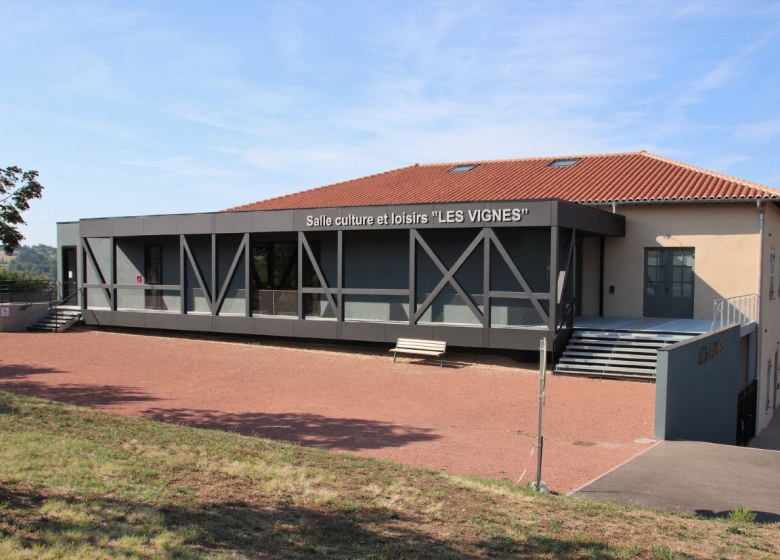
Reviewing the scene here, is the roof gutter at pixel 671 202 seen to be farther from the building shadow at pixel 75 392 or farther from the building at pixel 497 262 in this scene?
the building shadow at pixel 75 392

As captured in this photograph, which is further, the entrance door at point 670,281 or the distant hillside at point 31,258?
the distant hillside at point 31,258

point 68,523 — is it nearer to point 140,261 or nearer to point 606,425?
point 606,425

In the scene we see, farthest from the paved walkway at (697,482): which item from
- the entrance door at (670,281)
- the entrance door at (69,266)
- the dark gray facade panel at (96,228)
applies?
the entrance door at (69,266)

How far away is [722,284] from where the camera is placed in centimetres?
2062

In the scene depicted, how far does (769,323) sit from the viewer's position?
22.7 metres

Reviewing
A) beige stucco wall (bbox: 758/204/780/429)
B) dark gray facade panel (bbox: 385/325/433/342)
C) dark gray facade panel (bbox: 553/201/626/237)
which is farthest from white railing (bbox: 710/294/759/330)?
dark gray facade panel (bbox: 385/325/433/342)

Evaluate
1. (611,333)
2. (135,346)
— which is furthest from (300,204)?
(611,333)

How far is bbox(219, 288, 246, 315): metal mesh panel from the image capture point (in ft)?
73.9

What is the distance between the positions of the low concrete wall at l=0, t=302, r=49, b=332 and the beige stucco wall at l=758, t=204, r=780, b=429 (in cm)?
2561

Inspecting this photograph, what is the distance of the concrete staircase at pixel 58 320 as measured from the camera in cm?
2671

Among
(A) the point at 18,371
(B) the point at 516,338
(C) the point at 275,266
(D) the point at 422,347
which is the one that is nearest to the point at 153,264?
(C) the point at 275,266

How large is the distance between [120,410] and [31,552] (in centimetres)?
730

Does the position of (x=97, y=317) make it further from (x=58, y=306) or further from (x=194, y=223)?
(x=194, y=223)

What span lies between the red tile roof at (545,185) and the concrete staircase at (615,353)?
4.83 meters
